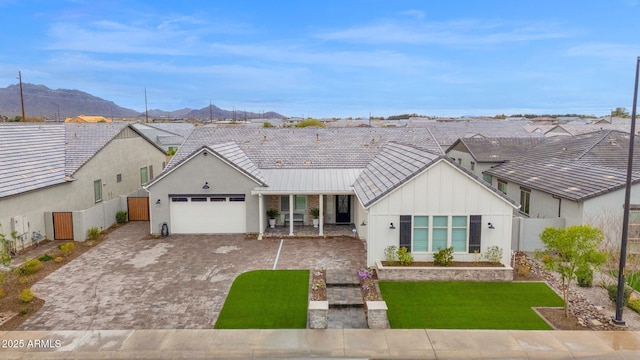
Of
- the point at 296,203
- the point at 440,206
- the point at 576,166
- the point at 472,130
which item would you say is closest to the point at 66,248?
the point at 296,203

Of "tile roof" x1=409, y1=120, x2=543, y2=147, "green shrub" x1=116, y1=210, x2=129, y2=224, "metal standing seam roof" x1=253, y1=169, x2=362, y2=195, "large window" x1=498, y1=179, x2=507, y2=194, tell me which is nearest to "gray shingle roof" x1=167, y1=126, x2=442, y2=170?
"metal standing seam roof" x1=253, y1=169, x2=362, y2=195

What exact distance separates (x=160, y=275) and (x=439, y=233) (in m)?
10.7

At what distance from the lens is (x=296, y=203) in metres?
24.2

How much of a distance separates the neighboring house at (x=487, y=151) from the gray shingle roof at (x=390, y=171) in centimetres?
1068

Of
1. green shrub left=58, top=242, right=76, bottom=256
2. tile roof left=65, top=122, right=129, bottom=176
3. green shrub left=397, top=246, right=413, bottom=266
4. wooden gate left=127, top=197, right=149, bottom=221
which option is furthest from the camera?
wooden gate left=127, top=197, right=149, bottom=221

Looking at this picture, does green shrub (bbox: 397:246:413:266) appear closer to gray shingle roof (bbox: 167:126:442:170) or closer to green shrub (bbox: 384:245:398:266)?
green shrub (bbox: 384:245:398:266)

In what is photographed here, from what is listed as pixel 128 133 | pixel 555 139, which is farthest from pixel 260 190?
pixel 555 139

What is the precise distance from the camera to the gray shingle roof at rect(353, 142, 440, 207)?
1652cm

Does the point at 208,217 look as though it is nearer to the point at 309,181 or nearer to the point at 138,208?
the point at 309,181

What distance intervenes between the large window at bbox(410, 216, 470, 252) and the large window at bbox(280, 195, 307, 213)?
8908 millimetres

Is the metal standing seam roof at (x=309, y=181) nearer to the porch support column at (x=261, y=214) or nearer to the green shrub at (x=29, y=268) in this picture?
the porch support column at (x=261, y=214)

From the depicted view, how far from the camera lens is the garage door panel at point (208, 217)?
2252cm

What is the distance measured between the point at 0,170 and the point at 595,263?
77.8 feet

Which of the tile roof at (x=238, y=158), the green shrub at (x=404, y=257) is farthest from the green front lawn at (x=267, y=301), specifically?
the tile roof at (x=238, y=158)
